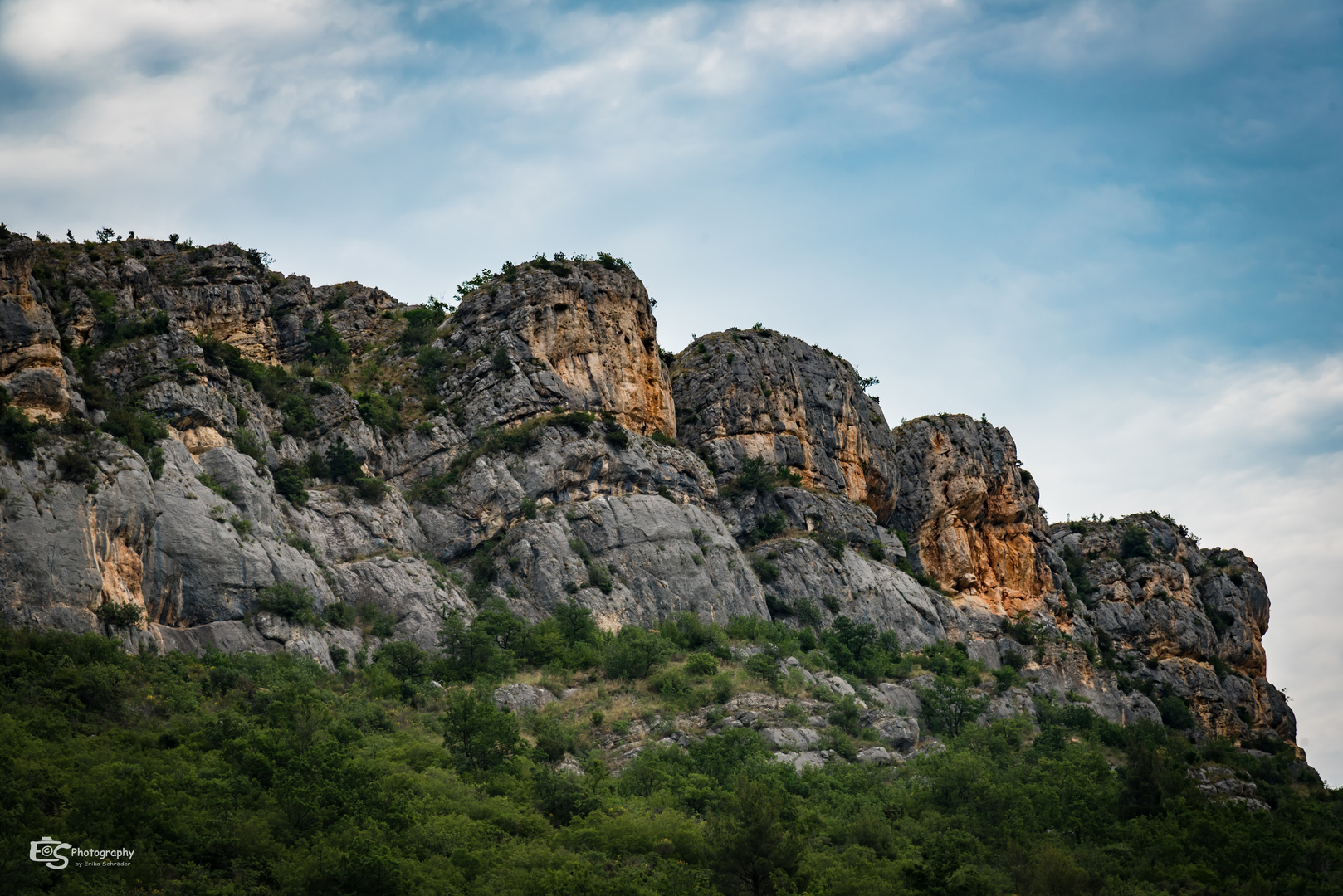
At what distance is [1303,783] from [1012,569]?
33.4m

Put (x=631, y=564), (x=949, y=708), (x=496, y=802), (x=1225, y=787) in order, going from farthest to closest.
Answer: (x=631, y=564) < (x=949, y=708) < (x=1225, y=787) < (x=496, y=802)

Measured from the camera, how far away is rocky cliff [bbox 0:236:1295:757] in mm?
51062

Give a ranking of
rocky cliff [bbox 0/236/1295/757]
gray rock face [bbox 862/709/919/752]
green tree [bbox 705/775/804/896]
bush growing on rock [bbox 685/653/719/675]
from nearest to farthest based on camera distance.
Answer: green tree [bbox 705/775/804/896] < rocky cliff [bbox 0/236/1295/757] < gray rock face [bbox 862/709/919/752] < bush growing on rock [bbox 685/653/719/675]

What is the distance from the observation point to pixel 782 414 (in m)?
90.9

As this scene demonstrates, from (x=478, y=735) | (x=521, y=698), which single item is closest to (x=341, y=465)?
(x=521, y=698)

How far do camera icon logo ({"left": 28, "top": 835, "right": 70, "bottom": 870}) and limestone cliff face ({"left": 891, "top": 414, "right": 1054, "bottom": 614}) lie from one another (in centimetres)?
7675

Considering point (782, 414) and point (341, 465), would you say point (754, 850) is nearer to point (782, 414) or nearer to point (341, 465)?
point (341, 465)

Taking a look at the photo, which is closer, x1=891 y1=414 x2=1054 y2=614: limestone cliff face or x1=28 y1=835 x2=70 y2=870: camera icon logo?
x1=28 y1=835 x2=70 y2=870: camera icon logo

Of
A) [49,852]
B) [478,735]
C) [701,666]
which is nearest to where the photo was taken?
[49,852]

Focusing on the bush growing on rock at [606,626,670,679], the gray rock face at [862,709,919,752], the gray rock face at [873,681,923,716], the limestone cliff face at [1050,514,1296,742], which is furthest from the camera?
the limestone cliff face at [1050,514,1296,742]

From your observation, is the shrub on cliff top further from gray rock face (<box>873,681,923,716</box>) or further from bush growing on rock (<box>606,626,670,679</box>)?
bush growing on rock (<box>606,626,670,679</box>)

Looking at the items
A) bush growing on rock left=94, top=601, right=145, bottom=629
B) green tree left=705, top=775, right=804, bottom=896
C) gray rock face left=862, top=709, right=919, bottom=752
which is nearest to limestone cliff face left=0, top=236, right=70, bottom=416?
bush growing on rock left=94, top=601, right=145, bottom=629

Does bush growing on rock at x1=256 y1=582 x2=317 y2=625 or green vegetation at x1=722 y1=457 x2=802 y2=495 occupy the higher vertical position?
green vegetation at x1=722 y1=457 x2=802 y2=495

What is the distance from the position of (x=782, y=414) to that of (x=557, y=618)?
1324 inches
